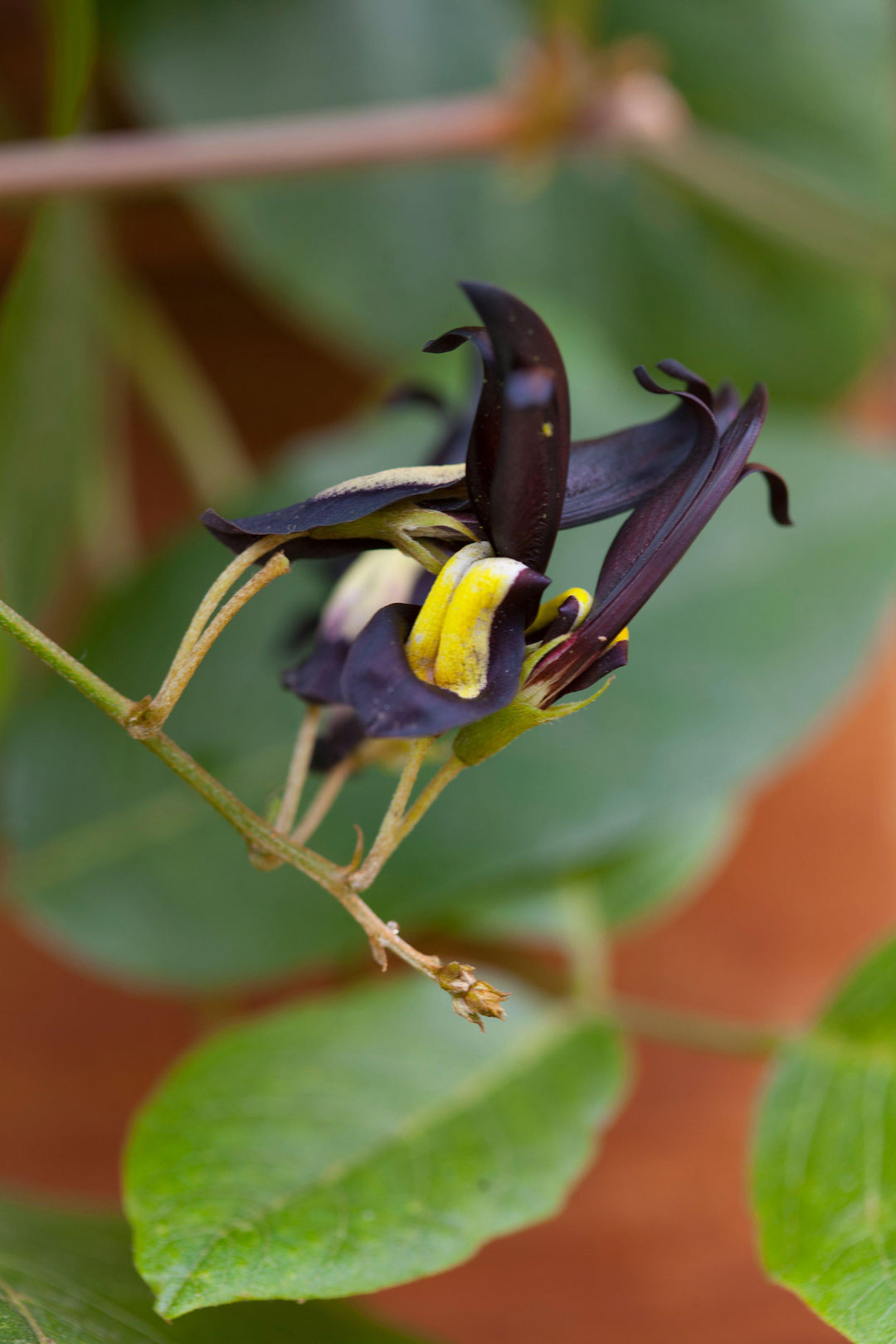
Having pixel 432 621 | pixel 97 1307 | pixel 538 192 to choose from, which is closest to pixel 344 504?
pixel 432 621

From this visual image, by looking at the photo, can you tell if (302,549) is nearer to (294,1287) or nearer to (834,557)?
(294,1287)

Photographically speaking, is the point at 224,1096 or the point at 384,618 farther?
the point at 224,1096

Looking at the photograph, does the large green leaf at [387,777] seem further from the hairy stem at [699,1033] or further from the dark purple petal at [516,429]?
the dark purple petal at [516,429]

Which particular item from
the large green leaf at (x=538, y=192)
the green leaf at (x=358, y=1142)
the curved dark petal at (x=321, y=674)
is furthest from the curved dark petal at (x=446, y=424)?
the large green leaf at (x=538, y=192)

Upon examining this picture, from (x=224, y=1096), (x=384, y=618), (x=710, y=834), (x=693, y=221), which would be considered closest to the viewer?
(x=384, y=618)

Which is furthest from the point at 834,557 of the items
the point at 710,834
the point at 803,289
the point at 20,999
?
the point at 20,999

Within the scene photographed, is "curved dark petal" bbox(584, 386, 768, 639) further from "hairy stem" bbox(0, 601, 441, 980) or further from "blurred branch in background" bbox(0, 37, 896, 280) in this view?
"blurred branch in background" bbox(0, 37, 896, 280)

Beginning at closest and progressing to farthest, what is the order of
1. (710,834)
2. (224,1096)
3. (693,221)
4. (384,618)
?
(384,618), (224,1096), (710,834), (693,221)
